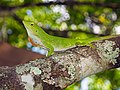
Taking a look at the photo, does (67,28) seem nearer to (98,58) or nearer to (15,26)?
(15,26)

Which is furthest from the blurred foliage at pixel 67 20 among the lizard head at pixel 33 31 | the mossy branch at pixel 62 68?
the mossy branch at pixel 62 68

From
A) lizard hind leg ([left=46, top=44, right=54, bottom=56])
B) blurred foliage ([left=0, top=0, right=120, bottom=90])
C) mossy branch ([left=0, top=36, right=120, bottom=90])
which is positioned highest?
blurred foliage ([left=0, top=0, right=120, bottom=90])

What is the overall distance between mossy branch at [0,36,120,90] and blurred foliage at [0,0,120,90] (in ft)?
10.3

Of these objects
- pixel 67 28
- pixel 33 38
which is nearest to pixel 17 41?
pixel 67 28

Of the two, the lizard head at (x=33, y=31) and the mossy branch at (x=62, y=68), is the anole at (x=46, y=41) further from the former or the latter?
the mossy branch at (x=62, y=68)

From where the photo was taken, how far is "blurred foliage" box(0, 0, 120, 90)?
4.75 m

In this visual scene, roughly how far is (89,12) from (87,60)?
382 centimetres

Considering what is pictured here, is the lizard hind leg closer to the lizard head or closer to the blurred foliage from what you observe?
the lizard head

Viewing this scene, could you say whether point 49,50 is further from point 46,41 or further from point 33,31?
point 33,31

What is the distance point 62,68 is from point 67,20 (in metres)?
3.88

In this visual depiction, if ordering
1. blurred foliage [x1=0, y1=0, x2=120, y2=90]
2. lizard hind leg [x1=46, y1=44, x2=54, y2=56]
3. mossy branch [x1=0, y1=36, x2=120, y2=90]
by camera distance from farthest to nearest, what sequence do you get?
1. blurred foliage [x1=0, y1=0, x2=120, y2=90]
2. lizard hind leg [x1=46, y1=44, x2=54, y2=56]
3. mossy branch [x1=0, y1=36, x2=120, y2=90]

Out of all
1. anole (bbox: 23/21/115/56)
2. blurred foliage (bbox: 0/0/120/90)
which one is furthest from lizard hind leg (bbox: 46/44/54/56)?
blurred foliage (bbox: 0/0/120/90)

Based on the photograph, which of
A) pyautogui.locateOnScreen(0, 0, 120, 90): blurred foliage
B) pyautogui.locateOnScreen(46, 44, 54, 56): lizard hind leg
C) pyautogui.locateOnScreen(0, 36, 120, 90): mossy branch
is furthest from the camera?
pyautogui.locateOnScreen(0, 0, 120, 90): blurred foliage

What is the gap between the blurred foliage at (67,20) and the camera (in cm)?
475
